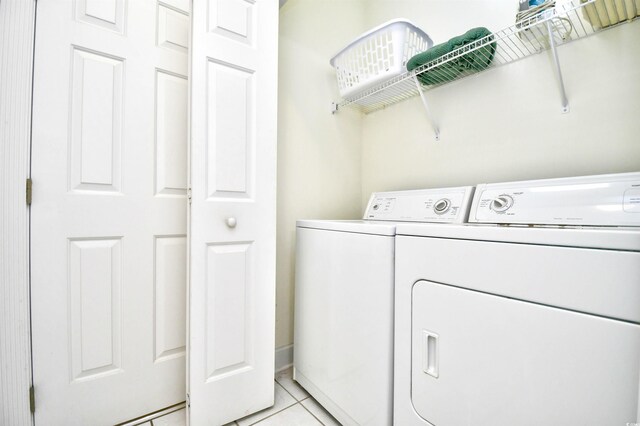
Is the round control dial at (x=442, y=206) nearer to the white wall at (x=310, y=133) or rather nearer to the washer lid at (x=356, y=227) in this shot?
the washer lid at (x=356, y=227)

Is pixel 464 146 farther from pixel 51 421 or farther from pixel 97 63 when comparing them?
pixel 51 421

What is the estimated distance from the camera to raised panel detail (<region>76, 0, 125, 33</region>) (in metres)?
1.10

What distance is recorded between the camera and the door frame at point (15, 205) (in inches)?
38.5

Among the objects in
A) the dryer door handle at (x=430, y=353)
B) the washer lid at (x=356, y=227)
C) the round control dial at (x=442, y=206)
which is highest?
the round control dial at (x=442, y=206)

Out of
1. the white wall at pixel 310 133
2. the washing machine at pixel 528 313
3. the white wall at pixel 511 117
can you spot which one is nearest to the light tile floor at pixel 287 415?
the white wall at pixel 310 133

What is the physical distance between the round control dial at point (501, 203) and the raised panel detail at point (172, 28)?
1568 millimetres

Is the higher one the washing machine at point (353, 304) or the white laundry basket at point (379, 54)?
the white laundry basket at point (379, 54)

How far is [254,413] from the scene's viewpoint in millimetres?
1285

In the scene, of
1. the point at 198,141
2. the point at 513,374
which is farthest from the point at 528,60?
the point at 198,141

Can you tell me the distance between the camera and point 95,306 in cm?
114

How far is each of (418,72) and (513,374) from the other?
4.10ft

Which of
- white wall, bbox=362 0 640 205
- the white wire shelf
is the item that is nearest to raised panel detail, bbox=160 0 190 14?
the white wire shelf

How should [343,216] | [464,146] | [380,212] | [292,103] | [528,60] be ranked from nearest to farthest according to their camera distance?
[528,60] → [464,146] → [380,212] → [292,103] → [343,216]

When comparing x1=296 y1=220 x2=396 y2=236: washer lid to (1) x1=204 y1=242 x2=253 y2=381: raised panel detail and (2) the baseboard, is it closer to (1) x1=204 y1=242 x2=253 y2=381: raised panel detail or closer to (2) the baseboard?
(1) x1=204 y1=242 x2=253 y2=381: raised panel detail
